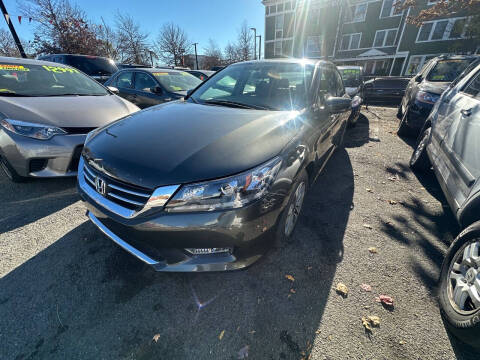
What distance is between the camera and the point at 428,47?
2084 centimetres

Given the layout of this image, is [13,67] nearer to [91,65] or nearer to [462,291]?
[91,65]

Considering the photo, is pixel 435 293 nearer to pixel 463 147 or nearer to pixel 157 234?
pixel 463 147

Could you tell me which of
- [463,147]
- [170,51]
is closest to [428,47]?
[463,147]

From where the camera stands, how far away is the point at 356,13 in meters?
24.2

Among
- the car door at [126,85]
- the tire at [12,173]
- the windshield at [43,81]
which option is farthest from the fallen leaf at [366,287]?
the car door at [126,85]

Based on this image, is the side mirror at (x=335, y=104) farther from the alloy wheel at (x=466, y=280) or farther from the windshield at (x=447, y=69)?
the windshield at (x=447, y=69)

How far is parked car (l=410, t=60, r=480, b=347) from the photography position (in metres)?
1.42

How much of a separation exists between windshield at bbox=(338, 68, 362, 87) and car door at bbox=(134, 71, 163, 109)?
6119mm

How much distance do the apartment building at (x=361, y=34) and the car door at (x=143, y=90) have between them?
75.2 ft

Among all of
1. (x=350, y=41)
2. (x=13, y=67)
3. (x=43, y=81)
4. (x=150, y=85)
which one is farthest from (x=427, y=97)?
(x=350, y=41)

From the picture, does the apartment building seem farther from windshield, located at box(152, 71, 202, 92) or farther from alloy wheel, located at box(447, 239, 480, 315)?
alloy wheel, located at box(447, 239, 480, 315)

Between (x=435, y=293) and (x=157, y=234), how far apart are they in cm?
225

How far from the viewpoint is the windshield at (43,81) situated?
126 inches

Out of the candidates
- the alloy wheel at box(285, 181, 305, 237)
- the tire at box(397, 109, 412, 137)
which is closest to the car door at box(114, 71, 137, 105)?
the alloy wheel at box(285, 181, 305, 237)
